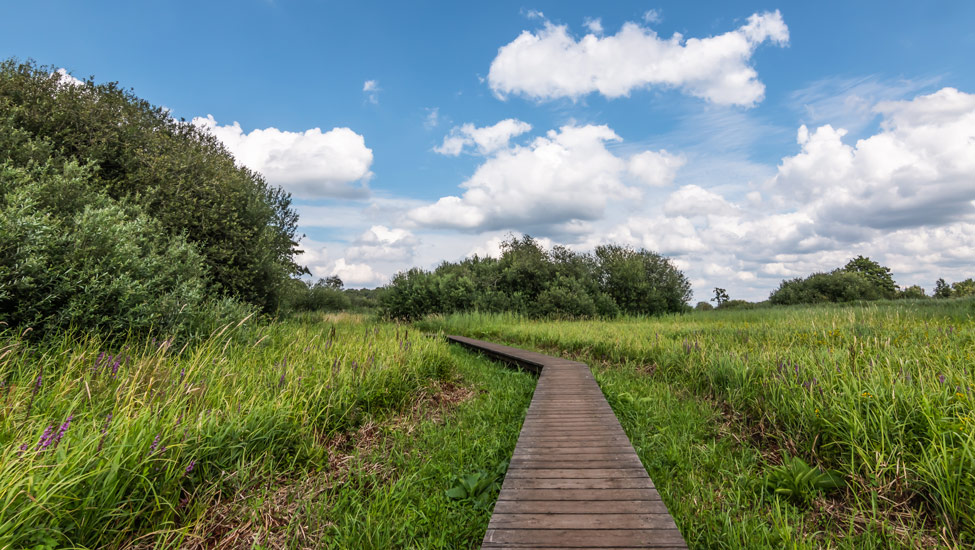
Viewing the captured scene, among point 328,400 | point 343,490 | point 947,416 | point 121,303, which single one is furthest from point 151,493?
point 947,416

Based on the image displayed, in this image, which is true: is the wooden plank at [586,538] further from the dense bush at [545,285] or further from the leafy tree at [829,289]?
the leafy tree at [829,289]

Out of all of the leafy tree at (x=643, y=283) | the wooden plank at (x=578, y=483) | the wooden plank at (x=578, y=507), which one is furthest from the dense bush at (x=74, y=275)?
the leafy tree at (x=643, y=283)

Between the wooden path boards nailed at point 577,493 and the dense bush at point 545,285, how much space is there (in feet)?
69.3

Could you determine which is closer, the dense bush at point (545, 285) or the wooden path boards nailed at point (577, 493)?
the wooden path boards nailed at point (577, 493)

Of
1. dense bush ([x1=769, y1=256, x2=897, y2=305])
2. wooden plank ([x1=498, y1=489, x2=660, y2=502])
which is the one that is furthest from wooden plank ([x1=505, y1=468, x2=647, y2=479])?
dense bush ([x1=769, y1=256, x2=897, y2=305])

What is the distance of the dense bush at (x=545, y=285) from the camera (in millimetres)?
27344

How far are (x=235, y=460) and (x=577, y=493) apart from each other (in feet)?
10.7

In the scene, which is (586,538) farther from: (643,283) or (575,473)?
(643,283)

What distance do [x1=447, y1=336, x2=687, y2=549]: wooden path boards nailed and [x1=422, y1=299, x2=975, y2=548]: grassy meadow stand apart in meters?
0.55

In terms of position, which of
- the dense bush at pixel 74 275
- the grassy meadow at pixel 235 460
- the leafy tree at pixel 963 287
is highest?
the leafy tree at pixel 963 287

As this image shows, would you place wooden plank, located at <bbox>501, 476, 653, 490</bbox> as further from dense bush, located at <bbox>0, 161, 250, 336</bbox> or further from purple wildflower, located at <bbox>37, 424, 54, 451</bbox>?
dense bush, located at <bbox>0, 161, 250, 336</bbox>

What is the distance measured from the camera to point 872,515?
3223 millimetres

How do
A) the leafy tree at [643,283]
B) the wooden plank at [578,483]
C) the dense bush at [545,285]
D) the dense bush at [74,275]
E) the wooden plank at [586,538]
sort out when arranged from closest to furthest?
the wooden plank at [586,538] < the wooden plank at [578,483] < the dense bush at [74,275] < the dense bush at [545,285] < the leafy tree at [643,283]

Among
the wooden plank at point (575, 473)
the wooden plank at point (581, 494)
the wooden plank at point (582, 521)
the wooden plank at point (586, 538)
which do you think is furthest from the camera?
the wooden plank at point (575, 473)
